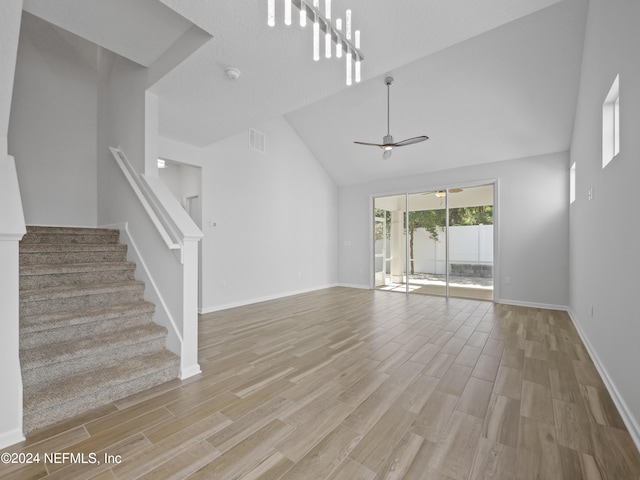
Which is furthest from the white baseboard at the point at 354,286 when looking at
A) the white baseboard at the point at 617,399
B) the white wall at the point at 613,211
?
the white baseboard at the point at 617,399

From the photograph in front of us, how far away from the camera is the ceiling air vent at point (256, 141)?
5.71 meters

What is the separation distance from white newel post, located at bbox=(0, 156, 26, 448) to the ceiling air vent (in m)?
4.42

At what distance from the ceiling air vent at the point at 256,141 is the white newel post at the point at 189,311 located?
12.2 ft

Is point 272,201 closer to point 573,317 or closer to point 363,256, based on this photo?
point 363,256

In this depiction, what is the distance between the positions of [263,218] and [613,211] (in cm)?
510

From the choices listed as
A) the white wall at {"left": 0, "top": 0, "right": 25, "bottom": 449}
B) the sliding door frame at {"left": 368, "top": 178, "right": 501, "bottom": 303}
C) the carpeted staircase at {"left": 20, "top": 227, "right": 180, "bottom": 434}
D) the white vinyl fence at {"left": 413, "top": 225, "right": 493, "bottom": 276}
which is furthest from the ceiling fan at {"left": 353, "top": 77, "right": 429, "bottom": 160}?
the white wall at {"left": 0, "top": 0, "right": 25, "bottom": 449}

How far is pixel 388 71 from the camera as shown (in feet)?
12.7

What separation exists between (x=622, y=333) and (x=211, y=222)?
16.9ft

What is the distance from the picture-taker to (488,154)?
223 inches

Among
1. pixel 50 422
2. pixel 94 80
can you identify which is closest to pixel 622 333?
pixel 50 422

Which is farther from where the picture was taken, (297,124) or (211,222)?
(297,124)

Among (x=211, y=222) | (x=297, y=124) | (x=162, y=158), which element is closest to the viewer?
(x=162, y=158)

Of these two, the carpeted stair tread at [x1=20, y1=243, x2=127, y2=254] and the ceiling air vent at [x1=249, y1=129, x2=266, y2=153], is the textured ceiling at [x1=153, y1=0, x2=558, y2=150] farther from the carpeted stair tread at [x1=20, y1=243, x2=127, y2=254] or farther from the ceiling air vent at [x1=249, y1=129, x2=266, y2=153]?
the ceiling air vent at [x1=249, y1=129, x2=266, y2=153]

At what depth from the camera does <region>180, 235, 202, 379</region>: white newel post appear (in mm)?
2478
